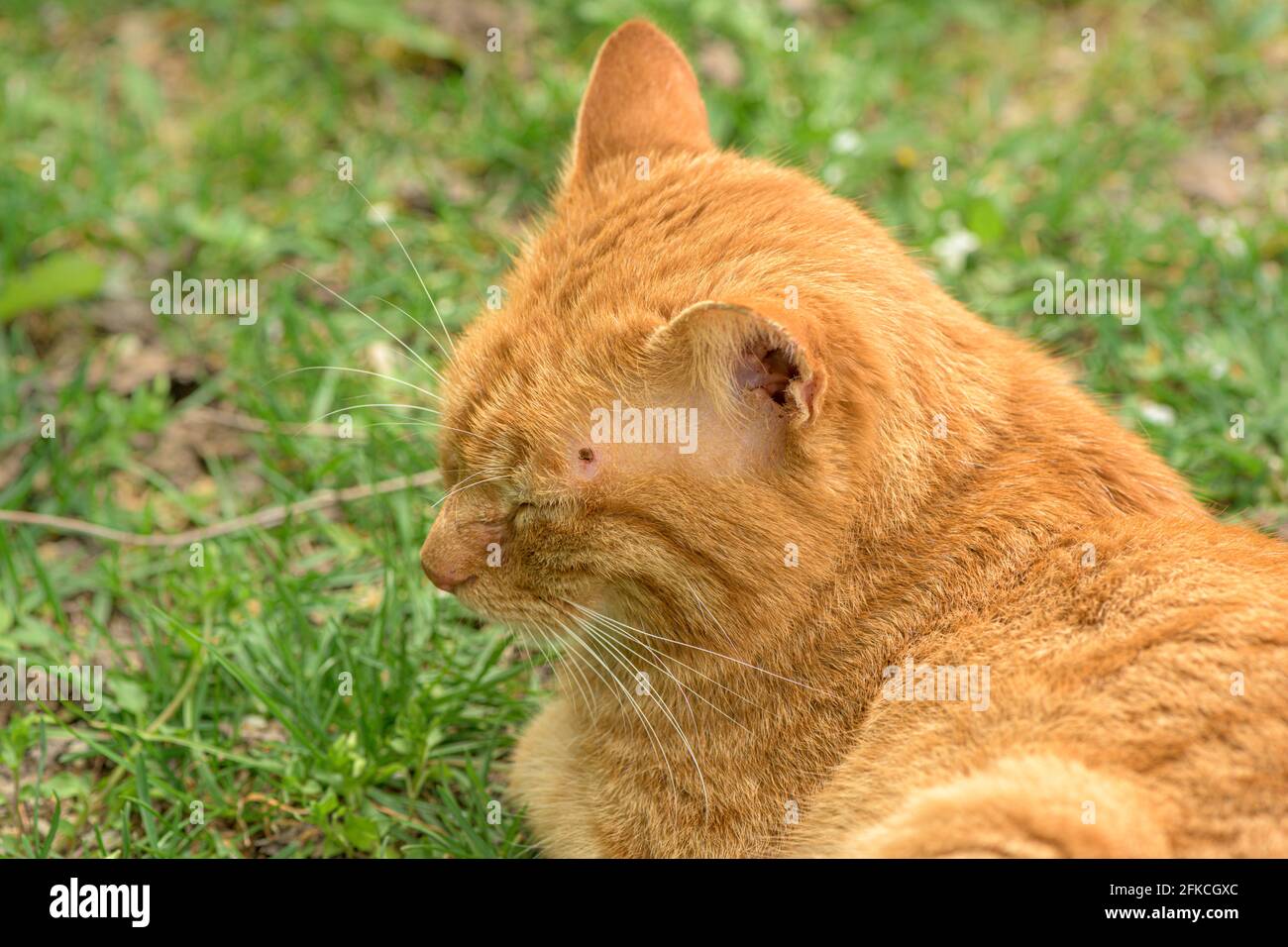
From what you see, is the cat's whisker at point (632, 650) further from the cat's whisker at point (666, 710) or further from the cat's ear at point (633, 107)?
the cat's ear at point (633, 107)

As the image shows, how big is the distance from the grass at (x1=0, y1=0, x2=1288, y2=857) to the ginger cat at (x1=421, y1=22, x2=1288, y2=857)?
34.2 inches

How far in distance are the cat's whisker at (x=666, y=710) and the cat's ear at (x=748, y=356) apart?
719 millimetres

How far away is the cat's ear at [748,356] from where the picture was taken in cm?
268

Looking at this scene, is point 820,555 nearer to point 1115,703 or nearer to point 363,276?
point 1115,703

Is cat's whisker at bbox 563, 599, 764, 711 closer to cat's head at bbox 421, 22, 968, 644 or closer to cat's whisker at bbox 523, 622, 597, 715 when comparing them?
cat's head at bbox 421, 22, 968, 644

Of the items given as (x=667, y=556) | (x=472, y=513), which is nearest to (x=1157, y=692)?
(x=667, y=556)

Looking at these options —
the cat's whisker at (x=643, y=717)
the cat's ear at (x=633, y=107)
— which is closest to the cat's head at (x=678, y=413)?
the cat's whisker at (x=643, y=717)

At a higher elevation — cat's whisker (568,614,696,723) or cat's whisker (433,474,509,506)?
cat's whisker (433,474,509,506)

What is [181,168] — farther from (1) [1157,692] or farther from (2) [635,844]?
(1) [1157,692]

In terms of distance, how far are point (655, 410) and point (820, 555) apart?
0.51 m

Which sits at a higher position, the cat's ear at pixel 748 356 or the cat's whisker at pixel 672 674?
the cat's ear at pixel 748 356

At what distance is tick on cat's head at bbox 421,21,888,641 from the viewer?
2887 millimetres

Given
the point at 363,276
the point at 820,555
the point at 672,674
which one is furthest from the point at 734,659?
the point at 363,276

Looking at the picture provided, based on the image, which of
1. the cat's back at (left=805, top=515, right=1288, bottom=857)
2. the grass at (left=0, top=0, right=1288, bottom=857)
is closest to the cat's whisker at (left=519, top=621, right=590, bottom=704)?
the grass at (left=0, top=0, right=1288, bottom=857)
